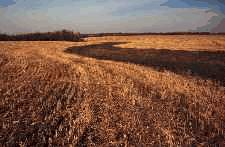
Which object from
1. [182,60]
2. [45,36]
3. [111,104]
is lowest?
[111,104]

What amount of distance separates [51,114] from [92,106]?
138 cm

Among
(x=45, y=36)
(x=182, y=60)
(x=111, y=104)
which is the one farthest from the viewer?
(x=45, y=36)

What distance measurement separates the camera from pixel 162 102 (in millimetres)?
10281

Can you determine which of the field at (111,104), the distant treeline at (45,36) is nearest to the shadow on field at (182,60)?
the field at (111,104)

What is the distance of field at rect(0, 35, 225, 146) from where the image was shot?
7.73 metres

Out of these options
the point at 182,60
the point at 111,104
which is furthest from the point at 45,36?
the point at 111,104

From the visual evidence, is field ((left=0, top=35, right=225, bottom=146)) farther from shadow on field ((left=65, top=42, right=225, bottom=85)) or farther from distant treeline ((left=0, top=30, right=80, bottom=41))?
distant treeline ((left=0, top=30, right=80, bottom=41))

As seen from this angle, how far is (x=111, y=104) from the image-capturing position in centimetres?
995

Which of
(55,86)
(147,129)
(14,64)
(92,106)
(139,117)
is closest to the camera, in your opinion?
(147,129)

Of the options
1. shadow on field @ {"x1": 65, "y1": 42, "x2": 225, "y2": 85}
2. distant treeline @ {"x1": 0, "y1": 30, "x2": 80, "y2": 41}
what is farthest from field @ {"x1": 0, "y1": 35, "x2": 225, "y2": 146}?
distant treeline @ {"x1": 0, "y1": 30, "x2": 80, "y2": 41}

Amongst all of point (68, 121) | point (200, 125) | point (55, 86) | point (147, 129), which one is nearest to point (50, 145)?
point (68, 121)

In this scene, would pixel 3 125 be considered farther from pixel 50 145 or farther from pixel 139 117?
pixel 139 117

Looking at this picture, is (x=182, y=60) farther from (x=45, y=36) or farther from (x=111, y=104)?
(x=45, y=36)

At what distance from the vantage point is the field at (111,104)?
25.4ft
